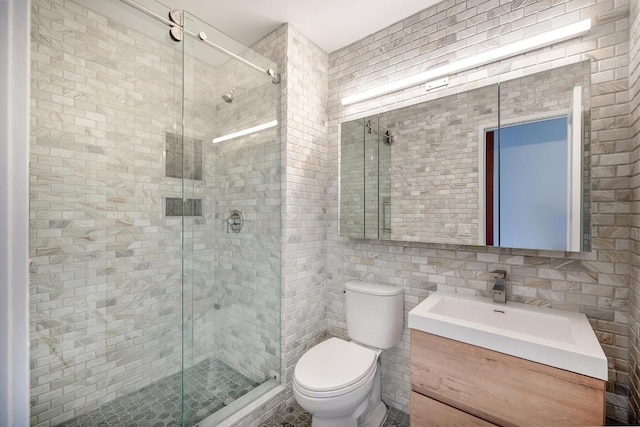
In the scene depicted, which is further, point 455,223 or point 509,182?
point 455,223

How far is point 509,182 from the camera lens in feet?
4.92

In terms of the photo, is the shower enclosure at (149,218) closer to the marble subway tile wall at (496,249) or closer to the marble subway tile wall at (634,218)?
the marble subway tile wall at (496,249)

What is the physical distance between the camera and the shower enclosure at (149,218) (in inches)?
58.7

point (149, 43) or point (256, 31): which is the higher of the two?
point (256, 31)

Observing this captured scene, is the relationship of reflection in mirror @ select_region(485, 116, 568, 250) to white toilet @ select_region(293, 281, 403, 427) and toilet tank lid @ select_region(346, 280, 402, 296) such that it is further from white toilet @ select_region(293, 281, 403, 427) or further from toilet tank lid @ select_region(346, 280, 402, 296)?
white toilet @ select_region(293, 281, 403, 427)

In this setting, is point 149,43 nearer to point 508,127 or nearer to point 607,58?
point 508,127

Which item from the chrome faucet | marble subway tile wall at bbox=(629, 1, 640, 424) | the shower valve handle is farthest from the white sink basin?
the shower valve handle

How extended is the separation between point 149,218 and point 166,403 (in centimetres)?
116

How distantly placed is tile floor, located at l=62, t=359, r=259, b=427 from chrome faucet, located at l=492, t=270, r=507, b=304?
1788mm

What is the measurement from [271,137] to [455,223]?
1.41 m

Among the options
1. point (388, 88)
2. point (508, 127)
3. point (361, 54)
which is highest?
point (361, 54)

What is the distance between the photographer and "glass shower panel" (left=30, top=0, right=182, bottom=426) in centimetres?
146

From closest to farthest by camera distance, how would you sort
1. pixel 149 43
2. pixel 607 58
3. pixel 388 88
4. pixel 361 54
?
pixel 607 58
pixel 149 43
pixel 388 88
pixel 361 54

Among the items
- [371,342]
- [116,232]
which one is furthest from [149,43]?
Answer: [371,342]
